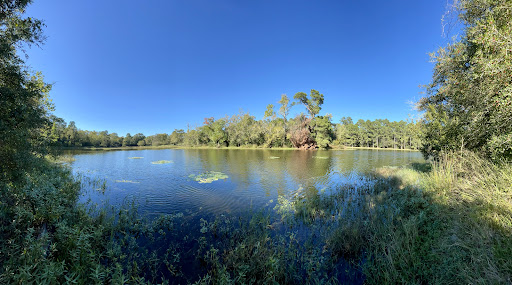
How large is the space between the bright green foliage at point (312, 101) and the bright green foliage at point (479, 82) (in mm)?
47281

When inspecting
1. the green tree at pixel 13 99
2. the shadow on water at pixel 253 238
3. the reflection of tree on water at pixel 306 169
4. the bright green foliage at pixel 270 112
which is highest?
the bright green foliage at pixel 270 112

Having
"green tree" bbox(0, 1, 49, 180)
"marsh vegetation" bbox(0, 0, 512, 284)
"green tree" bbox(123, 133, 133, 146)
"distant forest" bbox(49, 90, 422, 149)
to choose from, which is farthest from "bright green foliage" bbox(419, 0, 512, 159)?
"green tree" bbox(123, 133, 133, 146)

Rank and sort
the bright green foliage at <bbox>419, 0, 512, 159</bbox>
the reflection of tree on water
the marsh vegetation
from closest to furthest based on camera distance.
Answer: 1. the marsh vegetation
2. the bright green foliage at <bbox>419, 0, 512, 159</bbox>
3. the reflection of tree on water

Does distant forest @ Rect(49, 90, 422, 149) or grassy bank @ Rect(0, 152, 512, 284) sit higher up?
distant forest @ Rect(49, 90, 422, 149)

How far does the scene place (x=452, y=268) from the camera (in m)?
3.56

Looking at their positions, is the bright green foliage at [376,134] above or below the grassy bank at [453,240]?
above

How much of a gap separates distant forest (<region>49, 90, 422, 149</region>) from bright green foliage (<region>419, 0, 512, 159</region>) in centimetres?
4283

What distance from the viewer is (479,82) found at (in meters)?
6.64

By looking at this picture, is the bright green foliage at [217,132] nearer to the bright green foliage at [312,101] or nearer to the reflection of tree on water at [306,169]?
the bright green foliage at [312,101]

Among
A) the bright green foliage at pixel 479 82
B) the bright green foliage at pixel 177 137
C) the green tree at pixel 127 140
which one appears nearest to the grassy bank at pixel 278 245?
the bright green foliage at pixel 479 82

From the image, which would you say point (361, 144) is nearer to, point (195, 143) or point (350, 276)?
point (195, 143)

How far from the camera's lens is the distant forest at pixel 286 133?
187 ft

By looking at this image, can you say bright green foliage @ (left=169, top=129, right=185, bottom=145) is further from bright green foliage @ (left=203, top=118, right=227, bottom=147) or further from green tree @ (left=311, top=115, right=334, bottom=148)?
green tree @ (left=311, top=115, right=334, bottom=148)

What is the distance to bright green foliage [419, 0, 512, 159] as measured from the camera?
5.16m
